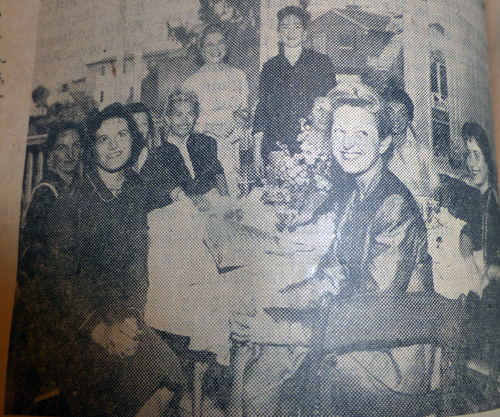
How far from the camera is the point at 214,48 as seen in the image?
1.56 metres

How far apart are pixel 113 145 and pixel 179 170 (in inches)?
11.7

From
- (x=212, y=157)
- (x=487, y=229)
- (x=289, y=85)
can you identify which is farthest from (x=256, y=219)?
(x=487, y=229)

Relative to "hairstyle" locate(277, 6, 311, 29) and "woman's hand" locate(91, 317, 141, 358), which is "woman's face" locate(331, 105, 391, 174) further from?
"woman's hand" locate(91, 317, 141, 358)

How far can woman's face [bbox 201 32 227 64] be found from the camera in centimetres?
155

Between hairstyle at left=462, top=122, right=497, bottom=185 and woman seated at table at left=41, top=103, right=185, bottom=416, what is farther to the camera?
hairstyle at left=462, top=122, right=497, bottom=185

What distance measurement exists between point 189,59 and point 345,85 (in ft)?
1.98

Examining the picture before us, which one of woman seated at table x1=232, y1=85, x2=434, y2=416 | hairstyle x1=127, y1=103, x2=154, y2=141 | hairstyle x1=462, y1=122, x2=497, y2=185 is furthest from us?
hairstyle x1=462, y1=122, x2=497, y2=185

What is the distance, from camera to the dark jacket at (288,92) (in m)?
1.46

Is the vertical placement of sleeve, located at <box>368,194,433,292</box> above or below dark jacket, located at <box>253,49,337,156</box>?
below

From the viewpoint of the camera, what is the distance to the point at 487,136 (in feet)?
5.77

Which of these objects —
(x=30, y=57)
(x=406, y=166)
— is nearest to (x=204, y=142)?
(x=406, y=166)

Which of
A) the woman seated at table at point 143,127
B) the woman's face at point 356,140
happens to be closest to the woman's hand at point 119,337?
the woman seated at table at point 143,127

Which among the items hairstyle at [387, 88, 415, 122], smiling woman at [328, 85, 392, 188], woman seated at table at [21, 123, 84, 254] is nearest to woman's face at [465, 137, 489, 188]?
hairstyle at [387, 88, 415, 122]

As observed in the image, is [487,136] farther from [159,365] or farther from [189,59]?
[159,365]
